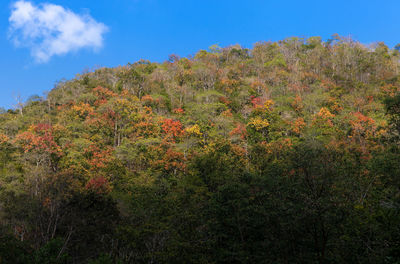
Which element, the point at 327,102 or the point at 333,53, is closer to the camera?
the point at 327,102

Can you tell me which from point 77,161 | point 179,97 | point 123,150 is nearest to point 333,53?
point 179,97

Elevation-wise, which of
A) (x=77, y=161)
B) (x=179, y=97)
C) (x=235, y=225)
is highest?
(x=179, y=97)

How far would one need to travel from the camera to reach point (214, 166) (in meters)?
28.4

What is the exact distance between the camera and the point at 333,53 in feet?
203

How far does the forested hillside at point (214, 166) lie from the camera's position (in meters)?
14.3

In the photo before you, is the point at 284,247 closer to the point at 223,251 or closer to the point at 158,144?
the point at 223,251

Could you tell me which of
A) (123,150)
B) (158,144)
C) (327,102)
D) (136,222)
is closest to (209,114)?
(158,144)

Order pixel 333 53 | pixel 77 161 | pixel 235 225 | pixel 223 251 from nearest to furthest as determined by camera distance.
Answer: pixel 223 251, pixel 235 225, pixel 77 161, pixel 333 53

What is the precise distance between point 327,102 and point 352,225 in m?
32.6

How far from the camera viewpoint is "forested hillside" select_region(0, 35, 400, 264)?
46.9 ft

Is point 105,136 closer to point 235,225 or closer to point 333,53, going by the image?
point 235,225

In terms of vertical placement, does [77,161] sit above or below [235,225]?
above

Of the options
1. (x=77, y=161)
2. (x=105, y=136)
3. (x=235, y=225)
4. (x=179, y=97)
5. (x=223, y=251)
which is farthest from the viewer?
(x=179, y=97)

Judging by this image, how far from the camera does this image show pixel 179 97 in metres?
49.8
